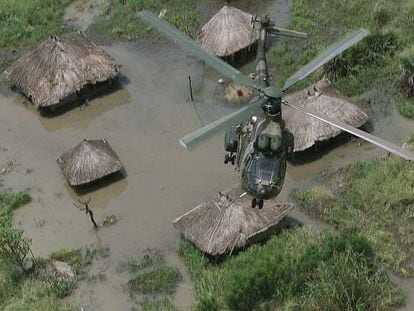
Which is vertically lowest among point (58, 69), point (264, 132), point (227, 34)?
point (227, 34)

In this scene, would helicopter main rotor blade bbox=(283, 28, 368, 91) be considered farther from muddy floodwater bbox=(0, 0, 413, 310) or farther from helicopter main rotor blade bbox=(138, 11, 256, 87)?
muddy floodwater bbox=(0, 0, 413, 310)

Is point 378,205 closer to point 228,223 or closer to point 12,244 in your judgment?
point 228,223

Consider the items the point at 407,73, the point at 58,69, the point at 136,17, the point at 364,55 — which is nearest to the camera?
the point at 407,73

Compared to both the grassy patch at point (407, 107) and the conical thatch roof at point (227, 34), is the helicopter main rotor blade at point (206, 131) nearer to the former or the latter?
the grassy patch at point (407, 107)

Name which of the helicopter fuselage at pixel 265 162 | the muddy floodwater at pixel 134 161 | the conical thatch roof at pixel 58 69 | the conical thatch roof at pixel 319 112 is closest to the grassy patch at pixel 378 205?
the muddy floodwater at pixel 134 161

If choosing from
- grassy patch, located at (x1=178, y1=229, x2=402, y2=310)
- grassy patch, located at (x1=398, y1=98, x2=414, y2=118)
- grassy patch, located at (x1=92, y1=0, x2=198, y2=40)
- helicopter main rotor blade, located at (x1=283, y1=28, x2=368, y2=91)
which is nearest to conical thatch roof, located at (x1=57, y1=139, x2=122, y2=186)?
grassy patch, located at (x1=178, y1=229, x2=402, y2=310)

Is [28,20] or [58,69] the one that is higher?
[58,69]

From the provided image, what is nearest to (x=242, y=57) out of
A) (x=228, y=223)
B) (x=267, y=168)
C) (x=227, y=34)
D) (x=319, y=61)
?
(x=227, y=34)
